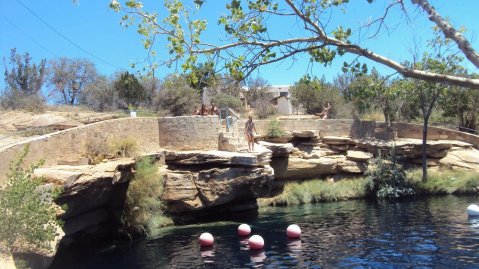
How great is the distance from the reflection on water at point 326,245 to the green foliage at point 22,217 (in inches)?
170

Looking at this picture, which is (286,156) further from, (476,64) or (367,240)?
(476,64)

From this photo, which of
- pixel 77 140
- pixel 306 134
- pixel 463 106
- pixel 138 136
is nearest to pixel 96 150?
pixel 77 140

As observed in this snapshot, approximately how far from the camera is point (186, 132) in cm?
2392

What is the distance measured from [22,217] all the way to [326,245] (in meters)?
8.86

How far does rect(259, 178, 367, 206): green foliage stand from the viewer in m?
27.5

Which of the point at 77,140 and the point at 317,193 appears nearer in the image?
the point at 77,140

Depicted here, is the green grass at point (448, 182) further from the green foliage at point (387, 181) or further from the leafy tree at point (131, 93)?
the leafy tree at point (131, 93)

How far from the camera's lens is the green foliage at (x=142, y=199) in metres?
18.8

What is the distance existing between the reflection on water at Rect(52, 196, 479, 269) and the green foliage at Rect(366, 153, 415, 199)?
4661 mm

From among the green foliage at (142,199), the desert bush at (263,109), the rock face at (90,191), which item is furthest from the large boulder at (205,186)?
the desert bush at (263,109)

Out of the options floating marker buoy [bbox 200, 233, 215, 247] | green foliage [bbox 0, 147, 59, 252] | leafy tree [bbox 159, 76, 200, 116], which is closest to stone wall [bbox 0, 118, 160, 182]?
green foliage [bbox 0, 147, 59, 252]

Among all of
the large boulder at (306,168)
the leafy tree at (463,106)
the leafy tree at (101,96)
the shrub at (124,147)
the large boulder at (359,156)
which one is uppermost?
the leafy tree at (101,96)

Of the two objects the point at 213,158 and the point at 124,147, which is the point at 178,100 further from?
the point at 124,147

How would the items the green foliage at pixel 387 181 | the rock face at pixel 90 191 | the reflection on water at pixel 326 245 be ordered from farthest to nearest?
the green foliage at pixel 387 181, the rock face at pixel 90 191, the reflection on water at pixel 326 245
